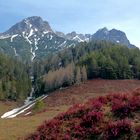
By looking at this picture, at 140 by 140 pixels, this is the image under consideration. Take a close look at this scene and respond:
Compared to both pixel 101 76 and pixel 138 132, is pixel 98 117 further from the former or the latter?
pixel 101 76

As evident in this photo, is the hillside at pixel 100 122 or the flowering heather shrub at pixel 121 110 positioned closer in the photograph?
the hillside at pixel 100 122

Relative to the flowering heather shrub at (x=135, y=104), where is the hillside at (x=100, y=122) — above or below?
below

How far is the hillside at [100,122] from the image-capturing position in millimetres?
23125

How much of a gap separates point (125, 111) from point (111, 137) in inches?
119

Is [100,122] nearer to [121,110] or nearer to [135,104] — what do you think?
[121,110]

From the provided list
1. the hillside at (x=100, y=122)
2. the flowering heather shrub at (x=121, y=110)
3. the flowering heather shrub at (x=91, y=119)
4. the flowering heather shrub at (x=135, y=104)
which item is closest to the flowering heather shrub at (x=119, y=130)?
the hillside at (x=100, y=122)

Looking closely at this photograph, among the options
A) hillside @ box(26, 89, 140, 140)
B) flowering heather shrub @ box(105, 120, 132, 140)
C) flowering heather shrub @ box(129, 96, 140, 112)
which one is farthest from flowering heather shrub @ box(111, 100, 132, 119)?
flowering heather shrub @ box(105, 120, 132, 140)

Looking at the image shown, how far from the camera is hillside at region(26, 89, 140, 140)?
23125 mm

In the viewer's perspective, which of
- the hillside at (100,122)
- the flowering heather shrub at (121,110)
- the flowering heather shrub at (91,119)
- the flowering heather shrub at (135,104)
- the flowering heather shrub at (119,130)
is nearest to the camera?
the flowering heather shrub at (119,130)

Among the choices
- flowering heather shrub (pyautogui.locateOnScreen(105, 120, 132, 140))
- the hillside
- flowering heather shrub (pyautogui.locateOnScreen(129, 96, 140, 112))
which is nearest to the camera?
flowering heather shrub (pyautogui.locateOnScreen(105, 120, 132, 140))

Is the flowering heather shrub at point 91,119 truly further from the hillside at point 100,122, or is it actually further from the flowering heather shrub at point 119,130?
the flowering heather shrub at point 119,130

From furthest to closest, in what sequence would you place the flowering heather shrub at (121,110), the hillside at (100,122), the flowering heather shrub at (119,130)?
the flowering heather shrub at (121,110) < the hillside at (100,122) < the flowering heather shrub at (119,130)

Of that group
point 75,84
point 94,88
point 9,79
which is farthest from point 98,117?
point 9,79

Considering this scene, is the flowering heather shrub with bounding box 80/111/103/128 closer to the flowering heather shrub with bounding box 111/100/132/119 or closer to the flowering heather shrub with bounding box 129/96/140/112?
the flowering heather shrub with bounding box 111/100/132/119
